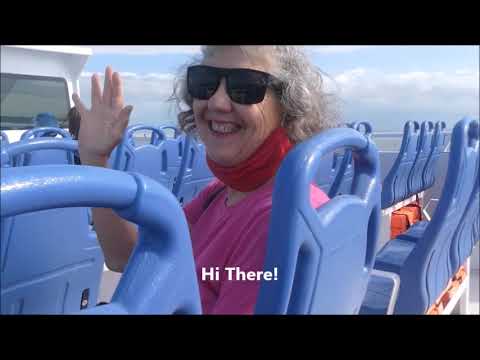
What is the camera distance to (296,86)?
99 cm

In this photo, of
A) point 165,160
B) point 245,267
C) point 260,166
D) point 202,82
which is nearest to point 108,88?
Answer: point 202,82

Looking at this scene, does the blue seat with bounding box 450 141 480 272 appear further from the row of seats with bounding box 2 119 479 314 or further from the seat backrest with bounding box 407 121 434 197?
the seat backrest with bounding box 407 121 434 197

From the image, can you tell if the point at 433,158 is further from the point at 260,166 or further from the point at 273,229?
the point at 273,229

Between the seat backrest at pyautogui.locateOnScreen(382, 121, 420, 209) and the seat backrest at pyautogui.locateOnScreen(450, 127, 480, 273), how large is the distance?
63.2 inches

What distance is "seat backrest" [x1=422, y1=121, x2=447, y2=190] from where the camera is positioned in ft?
12.6

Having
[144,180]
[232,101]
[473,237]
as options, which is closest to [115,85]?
[232,101]

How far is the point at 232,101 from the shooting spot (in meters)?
0.98

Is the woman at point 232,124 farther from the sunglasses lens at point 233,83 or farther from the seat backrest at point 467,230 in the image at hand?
the seat backrest at point 467,230

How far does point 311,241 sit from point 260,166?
37 cm

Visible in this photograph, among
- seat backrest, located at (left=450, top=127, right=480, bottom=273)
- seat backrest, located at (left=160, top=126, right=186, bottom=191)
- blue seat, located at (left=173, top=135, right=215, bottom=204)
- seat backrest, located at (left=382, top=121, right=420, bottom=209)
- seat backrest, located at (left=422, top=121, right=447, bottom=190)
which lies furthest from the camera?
seat backrest, located at (left=422, top=121, right=447, bottom=190)

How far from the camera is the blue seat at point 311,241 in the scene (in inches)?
23.4

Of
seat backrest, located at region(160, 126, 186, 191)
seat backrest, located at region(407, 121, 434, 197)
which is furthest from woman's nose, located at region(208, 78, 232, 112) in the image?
seat backrest, located at region(407, 121, 434, 197)
